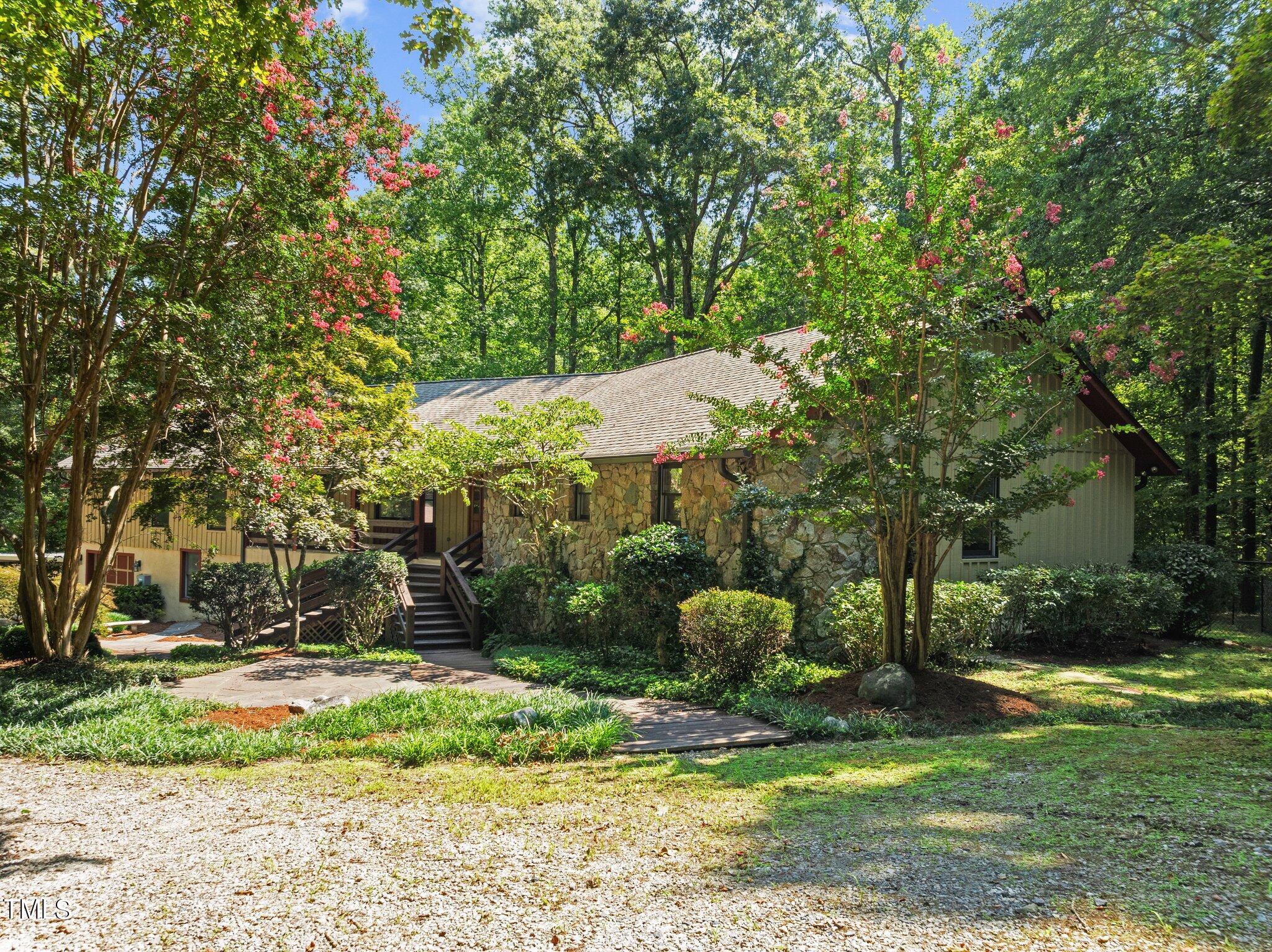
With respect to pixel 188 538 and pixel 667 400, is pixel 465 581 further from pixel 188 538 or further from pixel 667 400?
pixel 188 538

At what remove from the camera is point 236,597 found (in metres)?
12.7

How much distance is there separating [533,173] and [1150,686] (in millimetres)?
25289

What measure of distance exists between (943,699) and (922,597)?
1.09 m

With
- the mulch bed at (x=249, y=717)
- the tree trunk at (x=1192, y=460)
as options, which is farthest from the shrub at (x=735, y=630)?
the tree trunk at (x=1192, y=460)

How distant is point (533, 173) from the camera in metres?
28.3

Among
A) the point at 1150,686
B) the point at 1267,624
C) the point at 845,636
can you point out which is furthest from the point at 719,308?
the point at 1267,624

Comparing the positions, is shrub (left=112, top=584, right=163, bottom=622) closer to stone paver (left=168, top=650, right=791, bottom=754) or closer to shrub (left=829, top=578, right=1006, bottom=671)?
stone paver (left=168, top=650, right=791, bottom=754)

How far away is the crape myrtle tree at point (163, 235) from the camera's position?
7.29 m

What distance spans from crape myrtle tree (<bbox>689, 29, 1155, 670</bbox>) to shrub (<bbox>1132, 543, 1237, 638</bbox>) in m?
6.69

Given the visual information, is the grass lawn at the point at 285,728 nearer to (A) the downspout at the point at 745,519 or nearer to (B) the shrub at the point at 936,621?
(B) the shrub at the point at 936,621

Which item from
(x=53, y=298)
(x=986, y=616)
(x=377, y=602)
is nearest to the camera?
(x=53, y=298)

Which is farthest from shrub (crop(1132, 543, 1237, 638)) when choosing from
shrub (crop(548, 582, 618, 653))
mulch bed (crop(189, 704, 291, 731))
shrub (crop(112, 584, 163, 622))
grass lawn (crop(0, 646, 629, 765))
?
shrub (crop(112, 584, 163, 622))

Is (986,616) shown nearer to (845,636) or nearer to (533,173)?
(845,636)

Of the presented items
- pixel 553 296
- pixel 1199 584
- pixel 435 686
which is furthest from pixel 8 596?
pixel 553 296
